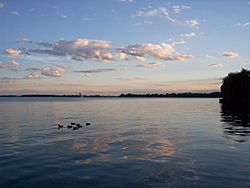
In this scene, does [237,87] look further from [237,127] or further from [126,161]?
[126,161]

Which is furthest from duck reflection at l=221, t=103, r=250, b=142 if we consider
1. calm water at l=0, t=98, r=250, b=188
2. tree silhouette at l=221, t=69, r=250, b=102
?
tree silhouette at l=221, t=69, r=250, b=102

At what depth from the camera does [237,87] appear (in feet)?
404

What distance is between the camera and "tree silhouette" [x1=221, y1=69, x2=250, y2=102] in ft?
403

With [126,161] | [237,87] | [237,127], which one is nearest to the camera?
[126,161]

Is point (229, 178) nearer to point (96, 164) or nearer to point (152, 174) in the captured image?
point (152, 174)

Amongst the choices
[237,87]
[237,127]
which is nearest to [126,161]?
[237,127]

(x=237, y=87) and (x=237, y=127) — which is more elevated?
(x=237, y=87)

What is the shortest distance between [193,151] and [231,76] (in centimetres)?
11204

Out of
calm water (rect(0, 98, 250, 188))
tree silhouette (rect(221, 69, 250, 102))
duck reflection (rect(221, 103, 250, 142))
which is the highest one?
tree silhouette (rect(221, 69, 250, 102))

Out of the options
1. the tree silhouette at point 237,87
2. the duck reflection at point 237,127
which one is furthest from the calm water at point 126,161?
the tree silhouette at point 237,87

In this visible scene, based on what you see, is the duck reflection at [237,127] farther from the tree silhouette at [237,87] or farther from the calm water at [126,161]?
the tree silhouette at [237,87]

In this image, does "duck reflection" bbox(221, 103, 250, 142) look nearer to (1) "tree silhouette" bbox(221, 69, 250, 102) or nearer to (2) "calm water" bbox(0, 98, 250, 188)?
(2) "calm water" bbox(0, 98, 250, 188)

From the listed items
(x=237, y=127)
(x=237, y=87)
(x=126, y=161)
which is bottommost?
(x=237, y=127)

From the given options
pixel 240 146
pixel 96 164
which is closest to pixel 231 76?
pixel 240 146
